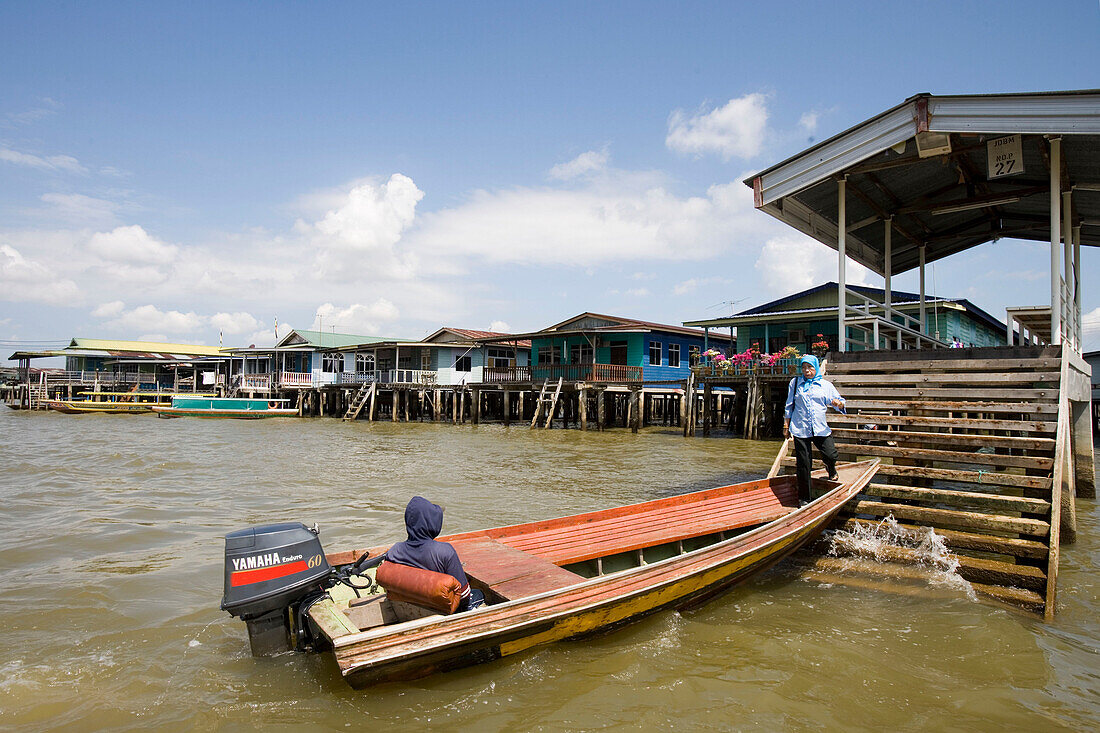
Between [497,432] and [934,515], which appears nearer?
[934,515]

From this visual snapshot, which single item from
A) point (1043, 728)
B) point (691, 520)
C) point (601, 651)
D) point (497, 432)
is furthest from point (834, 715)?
point (497, 432)

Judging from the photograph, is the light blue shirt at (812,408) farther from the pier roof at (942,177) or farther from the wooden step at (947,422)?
the pier roof at (942,177)

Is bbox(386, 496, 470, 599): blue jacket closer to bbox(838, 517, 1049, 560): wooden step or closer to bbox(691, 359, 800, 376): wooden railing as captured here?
bbox(838, 517, 1049, 560): wooden step

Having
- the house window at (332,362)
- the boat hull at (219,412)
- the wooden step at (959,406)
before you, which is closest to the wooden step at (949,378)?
the wooden step at (959,406)

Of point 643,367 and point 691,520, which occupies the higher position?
point 643,367

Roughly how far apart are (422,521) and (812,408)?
4.87 metres

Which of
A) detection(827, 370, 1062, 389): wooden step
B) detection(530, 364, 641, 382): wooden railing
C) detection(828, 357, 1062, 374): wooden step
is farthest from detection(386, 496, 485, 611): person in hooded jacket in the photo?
detection(530, 364, 641, 382): wooden railing

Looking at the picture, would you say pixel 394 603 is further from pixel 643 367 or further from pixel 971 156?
pixel 643 367

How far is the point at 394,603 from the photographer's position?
4.50 meters

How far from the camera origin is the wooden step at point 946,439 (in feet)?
22.0

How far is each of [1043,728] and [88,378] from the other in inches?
2407

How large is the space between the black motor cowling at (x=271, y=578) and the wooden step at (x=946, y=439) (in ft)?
21.1

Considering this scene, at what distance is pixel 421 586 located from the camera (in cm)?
423

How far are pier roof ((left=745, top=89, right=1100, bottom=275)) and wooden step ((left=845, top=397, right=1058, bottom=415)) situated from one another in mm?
2964
